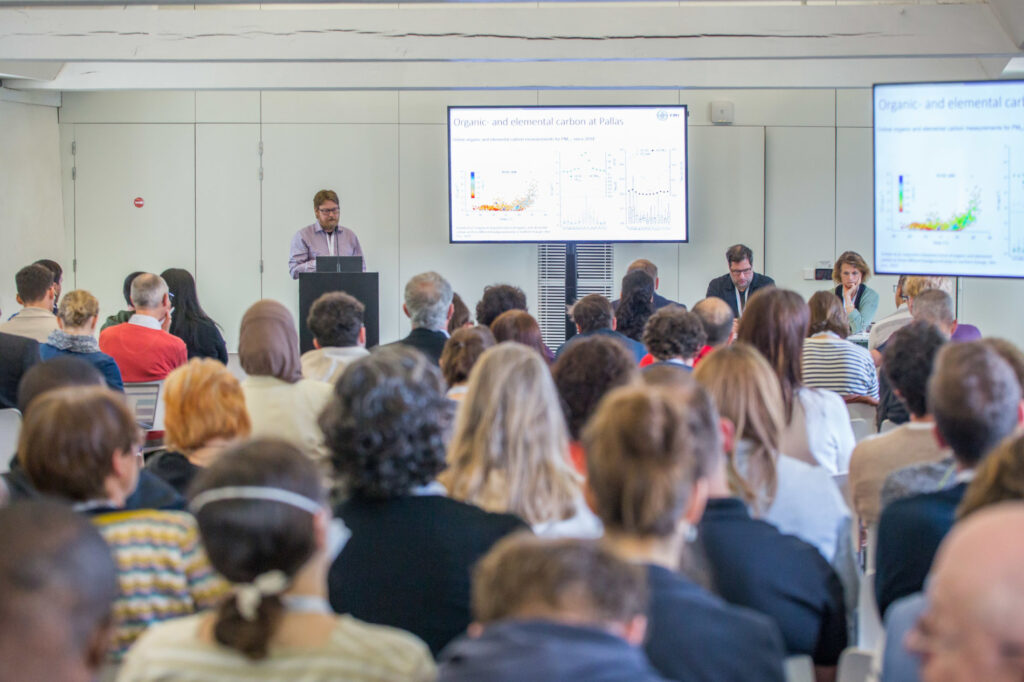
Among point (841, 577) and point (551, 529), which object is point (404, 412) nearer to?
point (551, 529)

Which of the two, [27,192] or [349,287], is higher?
[27,192]

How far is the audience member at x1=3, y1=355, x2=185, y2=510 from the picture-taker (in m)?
2.03

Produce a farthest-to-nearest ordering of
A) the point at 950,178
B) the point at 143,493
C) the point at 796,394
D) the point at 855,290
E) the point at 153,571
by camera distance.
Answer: the point at 855,290 → the point at 950,178 → the point at 796,394 → the point at 143,493 → the point at 153,571

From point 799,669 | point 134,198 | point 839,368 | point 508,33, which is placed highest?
point 508,33

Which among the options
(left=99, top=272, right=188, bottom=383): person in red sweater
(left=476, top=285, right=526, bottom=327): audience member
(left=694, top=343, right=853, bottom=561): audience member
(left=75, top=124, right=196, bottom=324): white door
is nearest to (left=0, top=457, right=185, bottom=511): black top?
(left=694, top=343, right=853, bottom=561): audience member

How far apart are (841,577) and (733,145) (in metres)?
7.02

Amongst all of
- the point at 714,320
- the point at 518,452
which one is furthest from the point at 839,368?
the point at 518,452

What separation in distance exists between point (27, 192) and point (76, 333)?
14.8ft

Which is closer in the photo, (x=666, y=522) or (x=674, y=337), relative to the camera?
(x=666, y=522)

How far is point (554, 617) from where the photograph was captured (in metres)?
1.07

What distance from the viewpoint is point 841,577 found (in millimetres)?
2096

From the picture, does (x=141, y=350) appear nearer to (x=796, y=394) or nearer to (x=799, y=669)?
(x=796, y=394)

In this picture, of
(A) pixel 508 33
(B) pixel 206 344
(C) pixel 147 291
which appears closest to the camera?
(C) pixel 147 291

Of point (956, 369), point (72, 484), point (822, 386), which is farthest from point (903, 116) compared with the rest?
point (72, 484)
